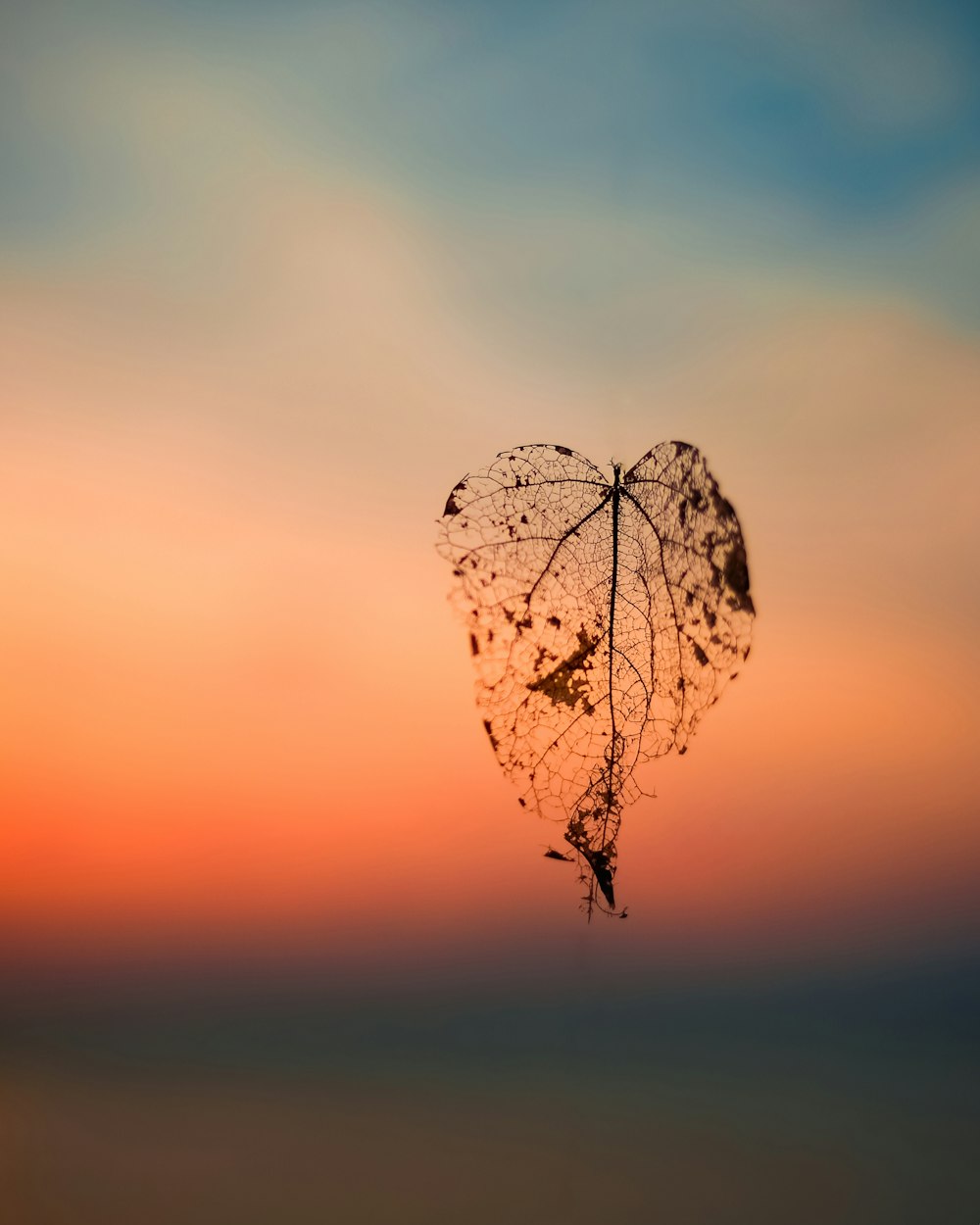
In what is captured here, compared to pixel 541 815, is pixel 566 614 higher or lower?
higher

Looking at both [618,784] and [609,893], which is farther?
[618,784]

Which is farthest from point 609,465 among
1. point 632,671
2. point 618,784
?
point 618,784

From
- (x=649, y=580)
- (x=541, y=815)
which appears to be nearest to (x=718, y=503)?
(x=649, y=580)

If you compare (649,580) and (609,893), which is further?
(649,580)

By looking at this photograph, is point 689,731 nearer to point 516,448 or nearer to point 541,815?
point 541,815

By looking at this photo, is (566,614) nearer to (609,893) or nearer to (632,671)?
(632,671)

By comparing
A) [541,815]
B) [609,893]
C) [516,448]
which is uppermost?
[516,448]
